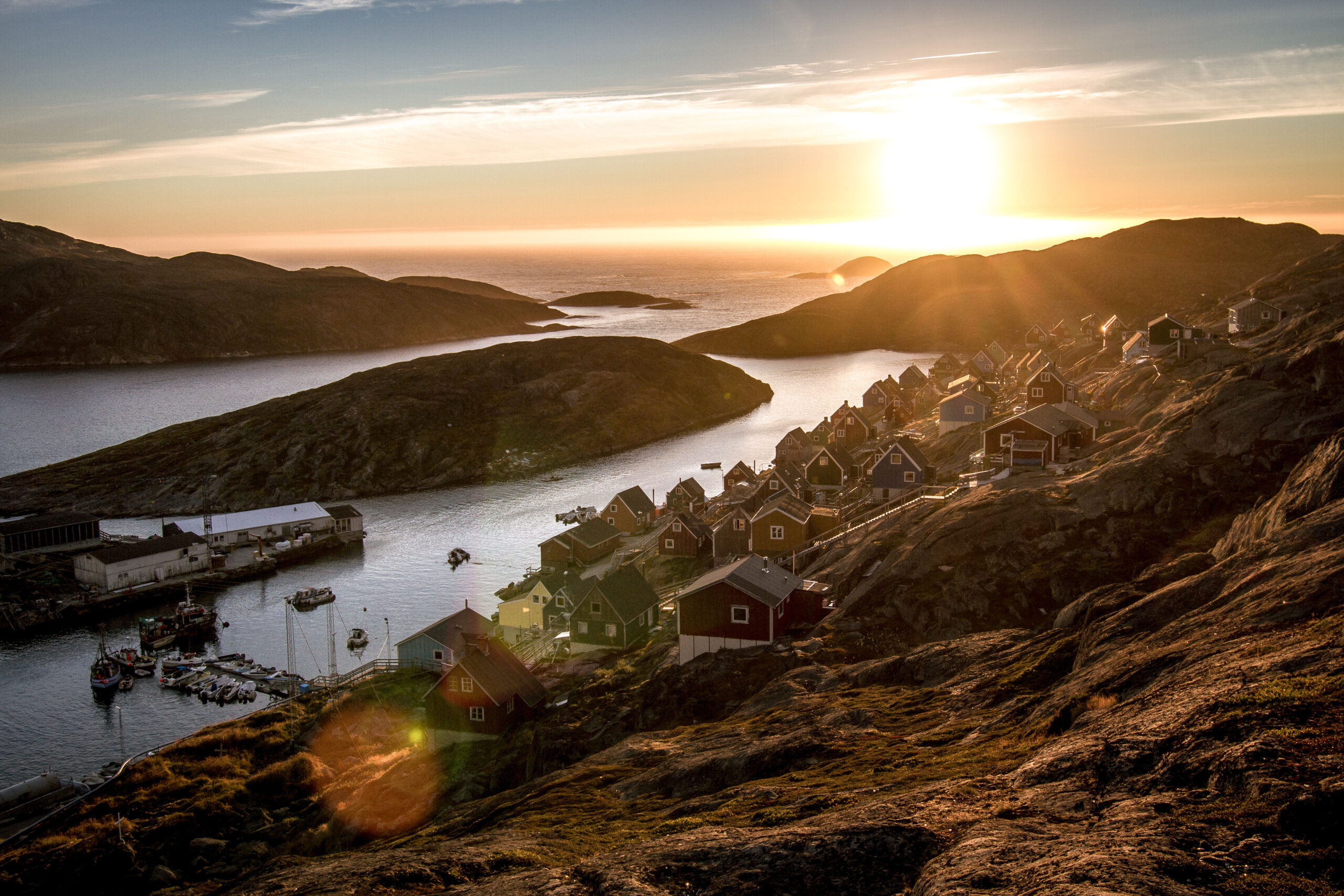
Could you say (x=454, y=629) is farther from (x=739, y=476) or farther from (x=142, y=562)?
(x=739, y=476)

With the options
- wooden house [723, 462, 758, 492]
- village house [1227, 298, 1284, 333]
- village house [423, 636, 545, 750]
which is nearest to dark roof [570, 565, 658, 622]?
village house [423, 636, 545, 750]

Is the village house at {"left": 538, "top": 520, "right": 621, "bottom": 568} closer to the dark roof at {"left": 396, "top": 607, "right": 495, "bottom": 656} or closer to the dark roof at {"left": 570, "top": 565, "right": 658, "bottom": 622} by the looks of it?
the dark roof at {"left": 396, "top": 607, "right": 495, "bottom": 656}

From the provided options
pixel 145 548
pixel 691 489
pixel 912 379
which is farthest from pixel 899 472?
pixel 912 379

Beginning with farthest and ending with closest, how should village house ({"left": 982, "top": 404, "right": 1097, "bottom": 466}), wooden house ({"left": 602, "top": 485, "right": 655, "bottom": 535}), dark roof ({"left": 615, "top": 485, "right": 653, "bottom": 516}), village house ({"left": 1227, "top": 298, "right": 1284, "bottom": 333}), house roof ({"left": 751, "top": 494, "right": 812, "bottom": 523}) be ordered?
village house ({"left": 1227, "top": 298, "right": 1284, "bottom": 333}) → dark roof ({"left": 615, "top": 485, "right": 653, "bottom": 516}) → wooden house ({"left": 602, "top": 485, "right": 655, "bottom": 535}) → village house ({"left": 982, "top": 404, "right": 1097, "bottom": 466}) → house roof ({"left": 751, "top": 494, "right": 812, "bottom": 523})

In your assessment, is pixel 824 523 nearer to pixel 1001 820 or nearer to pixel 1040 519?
pixel 1040 519

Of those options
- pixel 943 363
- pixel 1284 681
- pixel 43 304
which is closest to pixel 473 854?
pixel 1284 681

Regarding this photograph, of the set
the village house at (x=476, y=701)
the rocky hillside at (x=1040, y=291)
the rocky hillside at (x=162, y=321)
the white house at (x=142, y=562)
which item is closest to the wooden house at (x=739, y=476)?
the village house at (x=476, y=701)
